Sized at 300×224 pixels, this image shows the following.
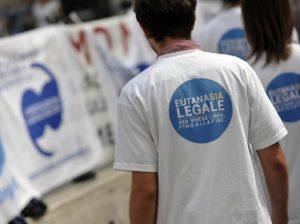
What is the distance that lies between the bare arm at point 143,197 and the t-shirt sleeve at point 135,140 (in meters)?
0.03

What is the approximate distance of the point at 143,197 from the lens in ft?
7.64

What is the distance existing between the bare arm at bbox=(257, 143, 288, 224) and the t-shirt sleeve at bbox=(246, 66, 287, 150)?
0.13 feet

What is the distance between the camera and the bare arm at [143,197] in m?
2.33

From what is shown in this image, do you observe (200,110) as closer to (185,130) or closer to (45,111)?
(185,130)

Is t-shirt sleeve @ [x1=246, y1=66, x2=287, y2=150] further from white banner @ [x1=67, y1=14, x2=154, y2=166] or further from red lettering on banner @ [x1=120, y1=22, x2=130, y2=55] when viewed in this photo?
red lettering on banner @ [x1=120, y1=22, x2=130, y2=55]

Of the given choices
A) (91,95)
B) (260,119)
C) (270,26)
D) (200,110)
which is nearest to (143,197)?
(200,110)

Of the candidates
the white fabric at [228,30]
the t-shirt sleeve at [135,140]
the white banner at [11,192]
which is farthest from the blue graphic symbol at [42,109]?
the t-shirt sleeve at [135,140]

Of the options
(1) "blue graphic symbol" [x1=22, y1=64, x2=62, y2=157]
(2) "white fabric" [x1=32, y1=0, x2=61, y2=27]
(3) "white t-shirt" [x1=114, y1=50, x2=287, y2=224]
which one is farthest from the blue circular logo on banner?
(2) "white fabric" [x1=32, y1=0, x2=61, y2=27]

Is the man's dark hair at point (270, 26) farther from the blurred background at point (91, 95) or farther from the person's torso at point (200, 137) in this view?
the blurred background at point (91, 95)

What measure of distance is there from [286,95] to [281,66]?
0.46 feet

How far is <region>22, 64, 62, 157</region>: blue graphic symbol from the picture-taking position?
211 inches

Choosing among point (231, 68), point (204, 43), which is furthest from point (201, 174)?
point (204, 43)

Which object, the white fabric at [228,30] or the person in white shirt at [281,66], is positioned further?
the white fabric at [228,30]

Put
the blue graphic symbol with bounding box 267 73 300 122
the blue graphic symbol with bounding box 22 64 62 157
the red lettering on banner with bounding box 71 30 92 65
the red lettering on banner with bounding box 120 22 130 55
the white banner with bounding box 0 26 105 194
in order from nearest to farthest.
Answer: the blue graphic symbol with bounding box 267 73 300 122
the white banner with bounding box 0 26 105 194
the blue graphic symbol with bounding box 22 64 62 157
the red lettering on banner with bounding box 71 30 92 65
the red lettering on banner with bounding box 120 22 130 55
